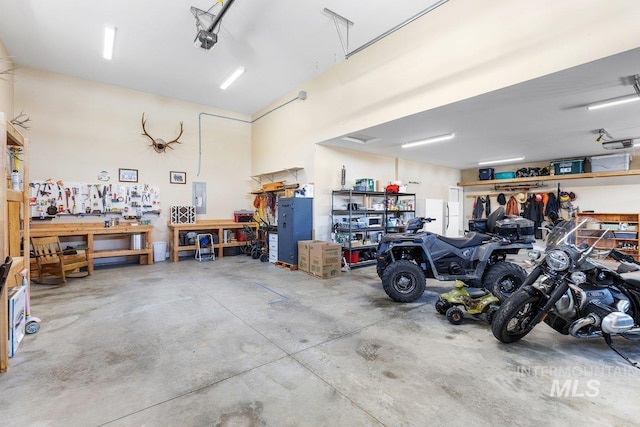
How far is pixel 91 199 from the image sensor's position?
6.23 metres

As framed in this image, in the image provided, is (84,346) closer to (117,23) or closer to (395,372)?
(395,372)

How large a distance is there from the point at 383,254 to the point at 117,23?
554 centimetres

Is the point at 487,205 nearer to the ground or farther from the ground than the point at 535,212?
farther from the ground

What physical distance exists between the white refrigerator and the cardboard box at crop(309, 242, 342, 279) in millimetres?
3601

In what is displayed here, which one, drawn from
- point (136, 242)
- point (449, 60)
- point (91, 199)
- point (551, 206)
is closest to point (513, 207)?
point (551, 206)

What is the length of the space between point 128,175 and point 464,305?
749 centimetres

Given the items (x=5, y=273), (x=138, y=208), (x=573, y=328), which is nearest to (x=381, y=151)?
(x=573, y=328)

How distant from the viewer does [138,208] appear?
6.75 meters

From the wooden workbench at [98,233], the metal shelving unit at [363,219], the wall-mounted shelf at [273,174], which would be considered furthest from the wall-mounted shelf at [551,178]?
the wooden workbench at [98,233]

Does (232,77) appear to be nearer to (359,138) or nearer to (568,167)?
(359,138)

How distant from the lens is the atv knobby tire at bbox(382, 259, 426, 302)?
3.85m

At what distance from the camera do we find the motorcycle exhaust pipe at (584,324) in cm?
243

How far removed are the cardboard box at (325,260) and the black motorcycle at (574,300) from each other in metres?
2.99

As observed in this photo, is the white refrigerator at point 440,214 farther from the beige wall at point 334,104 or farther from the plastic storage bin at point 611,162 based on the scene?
the plastic storage bin at point 611,162
